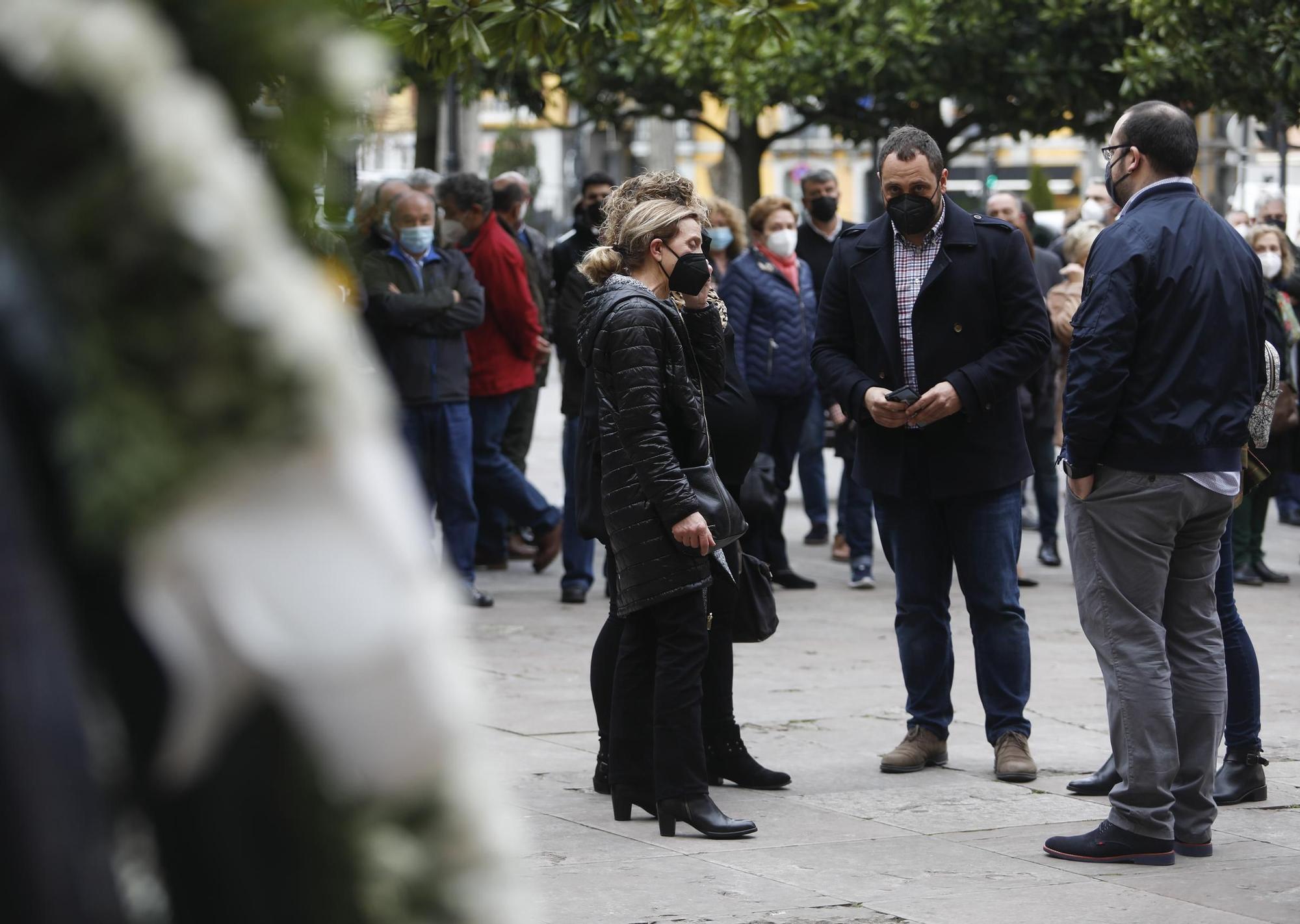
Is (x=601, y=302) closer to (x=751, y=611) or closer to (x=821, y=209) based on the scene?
(x=751, y=611)

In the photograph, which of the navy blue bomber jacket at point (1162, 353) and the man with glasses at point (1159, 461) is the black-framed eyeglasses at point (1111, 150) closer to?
the man with glasses at point (1159, 461)

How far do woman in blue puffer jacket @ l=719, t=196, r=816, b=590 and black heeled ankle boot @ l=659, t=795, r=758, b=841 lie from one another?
4424mm

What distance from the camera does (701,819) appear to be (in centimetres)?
504

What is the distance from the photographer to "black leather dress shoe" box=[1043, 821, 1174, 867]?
4793 mm

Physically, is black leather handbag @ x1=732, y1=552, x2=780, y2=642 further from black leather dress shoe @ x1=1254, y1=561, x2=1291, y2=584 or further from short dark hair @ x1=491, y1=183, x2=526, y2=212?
black leather dress shoe @ x1=1254, y1=561, x2=1291, y2=584

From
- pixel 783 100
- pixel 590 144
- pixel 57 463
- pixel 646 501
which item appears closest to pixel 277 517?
pixel 57 463

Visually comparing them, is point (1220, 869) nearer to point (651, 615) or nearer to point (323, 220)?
point (651, 615)

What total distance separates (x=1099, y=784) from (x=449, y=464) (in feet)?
14.2

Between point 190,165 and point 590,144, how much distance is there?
4241 cm

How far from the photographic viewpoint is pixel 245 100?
Answer: 3.58 feet

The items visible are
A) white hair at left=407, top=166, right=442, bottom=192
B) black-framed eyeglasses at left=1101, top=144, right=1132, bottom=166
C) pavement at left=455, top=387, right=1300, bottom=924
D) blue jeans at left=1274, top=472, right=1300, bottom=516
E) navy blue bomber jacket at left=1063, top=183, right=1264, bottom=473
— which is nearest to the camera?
pavement at left=455, top=387, right=1300, bottom=924

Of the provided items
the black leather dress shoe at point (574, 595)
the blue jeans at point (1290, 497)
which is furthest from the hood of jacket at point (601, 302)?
the blue jeans at point (1290, 497)

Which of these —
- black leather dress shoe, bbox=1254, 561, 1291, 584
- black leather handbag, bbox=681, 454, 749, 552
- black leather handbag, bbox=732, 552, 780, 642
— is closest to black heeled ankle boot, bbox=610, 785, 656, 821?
black leather handbag, bbox=732, 552, 780, 642

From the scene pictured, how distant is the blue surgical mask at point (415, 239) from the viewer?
8.91 metres
